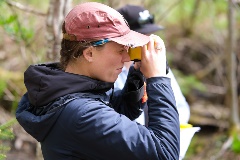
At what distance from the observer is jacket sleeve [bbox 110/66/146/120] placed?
2.17 meters

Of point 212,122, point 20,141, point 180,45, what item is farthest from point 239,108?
point 20,141

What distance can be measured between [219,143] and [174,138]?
4.64 m

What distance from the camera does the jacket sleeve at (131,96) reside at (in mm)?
2174

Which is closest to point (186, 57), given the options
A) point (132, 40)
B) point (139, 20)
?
point (139, 20)

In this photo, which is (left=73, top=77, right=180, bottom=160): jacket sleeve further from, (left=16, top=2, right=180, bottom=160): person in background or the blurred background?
the blurred background

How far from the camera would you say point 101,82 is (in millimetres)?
1886

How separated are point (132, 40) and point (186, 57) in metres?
7.38

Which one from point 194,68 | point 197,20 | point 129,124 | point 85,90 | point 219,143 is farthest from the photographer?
point 197,20

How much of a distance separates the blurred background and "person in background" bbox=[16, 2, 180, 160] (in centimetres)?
60

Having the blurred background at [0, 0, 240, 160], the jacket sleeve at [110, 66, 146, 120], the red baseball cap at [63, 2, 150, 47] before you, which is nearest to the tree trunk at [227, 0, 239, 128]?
the blurred background at [0, 0, 240, 160]

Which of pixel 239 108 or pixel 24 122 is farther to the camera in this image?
pixel 239 108

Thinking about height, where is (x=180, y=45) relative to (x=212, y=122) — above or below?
above

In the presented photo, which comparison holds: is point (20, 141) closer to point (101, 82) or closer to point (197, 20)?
point (101, 82)

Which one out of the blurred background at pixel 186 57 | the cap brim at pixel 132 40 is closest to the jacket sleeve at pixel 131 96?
the cap brim at pixel 132 40
